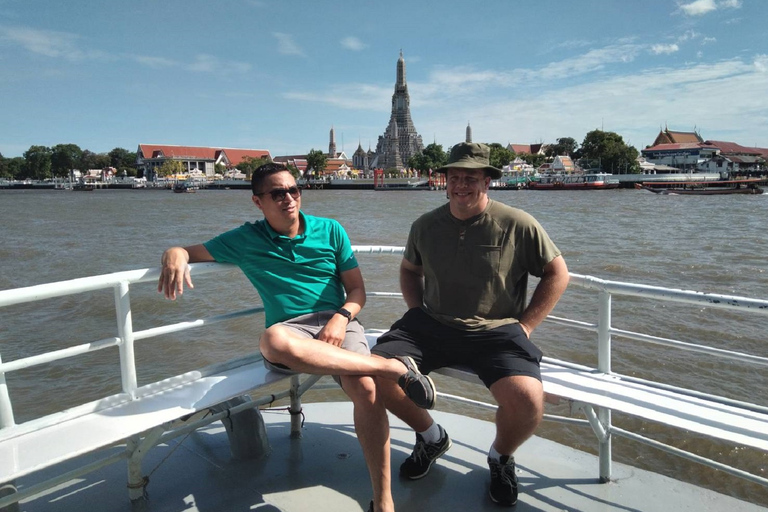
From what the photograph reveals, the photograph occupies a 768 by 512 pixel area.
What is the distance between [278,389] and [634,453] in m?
2.83

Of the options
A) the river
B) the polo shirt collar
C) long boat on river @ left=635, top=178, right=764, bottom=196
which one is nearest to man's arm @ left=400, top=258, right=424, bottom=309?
the polo shirt collar

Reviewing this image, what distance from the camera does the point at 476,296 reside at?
2201 millimetres

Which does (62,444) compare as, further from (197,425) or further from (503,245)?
(503,245)

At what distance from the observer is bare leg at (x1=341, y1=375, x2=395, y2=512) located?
1.86m

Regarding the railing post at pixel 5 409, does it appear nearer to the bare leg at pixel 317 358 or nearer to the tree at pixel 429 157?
the bare leg at pixel 317 358

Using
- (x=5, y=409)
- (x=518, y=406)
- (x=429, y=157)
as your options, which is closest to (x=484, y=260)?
(x=518, y=406)

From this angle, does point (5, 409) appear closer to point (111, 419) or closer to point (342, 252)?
point (111, 419)

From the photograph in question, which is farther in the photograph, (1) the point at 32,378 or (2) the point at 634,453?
(1) the point at 32,378

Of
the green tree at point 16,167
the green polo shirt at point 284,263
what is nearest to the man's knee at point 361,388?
the green polo shirt at point 284,263

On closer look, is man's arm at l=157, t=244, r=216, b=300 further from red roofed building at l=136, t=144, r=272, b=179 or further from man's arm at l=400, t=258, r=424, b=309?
red roofed building at l=136, t=144, r=272, b=179

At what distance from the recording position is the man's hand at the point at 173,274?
2.00 meters

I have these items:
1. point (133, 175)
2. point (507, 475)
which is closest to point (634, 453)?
point (507, 475)

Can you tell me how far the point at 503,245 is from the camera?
7.16 ft

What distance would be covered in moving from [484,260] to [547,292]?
0.92ft
